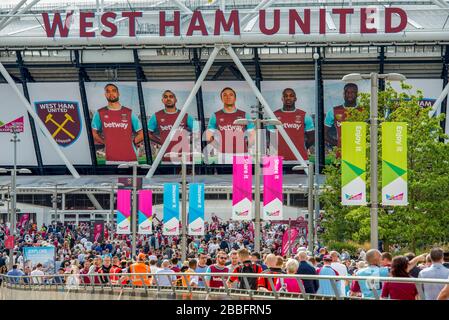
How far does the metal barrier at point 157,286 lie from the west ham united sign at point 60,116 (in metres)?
50.0

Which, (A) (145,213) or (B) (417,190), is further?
(A) (145,213)

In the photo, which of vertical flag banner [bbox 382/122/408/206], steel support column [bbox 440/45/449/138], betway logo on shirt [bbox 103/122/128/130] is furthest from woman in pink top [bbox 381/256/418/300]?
betway logo on shirt [bbox 103/122/128/130]

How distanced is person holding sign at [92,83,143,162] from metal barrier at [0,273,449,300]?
49.0m

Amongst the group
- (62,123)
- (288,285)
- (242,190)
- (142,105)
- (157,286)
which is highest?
(142,105)

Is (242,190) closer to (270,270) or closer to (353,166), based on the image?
(353,166)


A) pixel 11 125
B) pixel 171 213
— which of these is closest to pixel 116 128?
pixel 11 125

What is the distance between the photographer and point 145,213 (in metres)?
56.2

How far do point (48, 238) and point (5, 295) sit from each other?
113ft

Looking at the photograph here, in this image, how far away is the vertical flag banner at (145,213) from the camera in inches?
2169

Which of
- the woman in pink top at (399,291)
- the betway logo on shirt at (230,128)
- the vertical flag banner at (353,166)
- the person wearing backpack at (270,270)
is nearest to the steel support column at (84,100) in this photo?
the betway logo on shirt at (230,128)

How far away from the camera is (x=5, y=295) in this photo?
117 feet

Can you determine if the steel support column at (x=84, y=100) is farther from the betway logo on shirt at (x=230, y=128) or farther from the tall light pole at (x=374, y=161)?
the tall light pole at (x=374, y=161)

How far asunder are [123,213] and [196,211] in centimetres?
676

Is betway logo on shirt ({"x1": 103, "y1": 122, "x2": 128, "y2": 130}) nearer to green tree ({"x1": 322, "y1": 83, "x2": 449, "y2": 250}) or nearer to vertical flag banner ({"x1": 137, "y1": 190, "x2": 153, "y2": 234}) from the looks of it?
vertical flag banner ({"x1": 137, "y1": 190, "x2": 153, "y2": 234})
